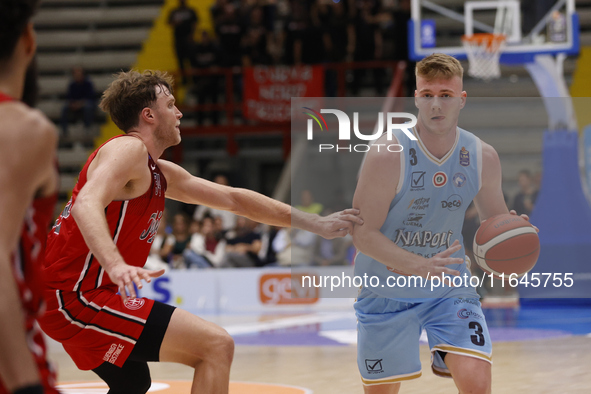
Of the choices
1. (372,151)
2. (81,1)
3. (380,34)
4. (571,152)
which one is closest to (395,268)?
(372,151)

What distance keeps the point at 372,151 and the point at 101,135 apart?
580 inches

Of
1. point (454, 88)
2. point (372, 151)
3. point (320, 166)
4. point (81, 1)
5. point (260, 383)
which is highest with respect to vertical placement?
point (81, 1)

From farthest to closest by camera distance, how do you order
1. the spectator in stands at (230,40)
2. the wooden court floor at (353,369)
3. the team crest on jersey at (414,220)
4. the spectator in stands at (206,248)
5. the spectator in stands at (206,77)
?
1. the spectator in stands at (230,40)
2. the spectator in stands at (206,77)
3. the spectator in stands at (206,248)
4. the wooden court floor at (353,369)
5. the team crest on jersey at (414,220)

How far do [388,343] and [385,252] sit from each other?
1.52 feet

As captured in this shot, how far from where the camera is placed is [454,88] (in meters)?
3.76

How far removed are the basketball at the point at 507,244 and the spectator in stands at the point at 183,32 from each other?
1336cm

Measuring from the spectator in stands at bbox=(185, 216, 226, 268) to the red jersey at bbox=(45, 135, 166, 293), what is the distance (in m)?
8.14

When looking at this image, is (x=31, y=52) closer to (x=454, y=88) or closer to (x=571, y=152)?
(x=454, y=88)

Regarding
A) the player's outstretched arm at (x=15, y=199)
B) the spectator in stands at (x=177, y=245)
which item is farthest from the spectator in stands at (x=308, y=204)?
the player's outstretched arm at (x=15, y=199)

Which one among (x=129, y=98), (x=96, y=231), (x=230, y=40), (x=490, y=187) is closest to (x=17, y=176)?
(x=96, y=231)

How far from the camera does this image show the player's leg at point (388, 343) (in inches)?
147

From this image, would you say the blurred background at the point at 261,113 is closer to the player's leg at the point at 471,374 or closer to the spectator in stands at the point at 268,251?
the spectator in stands at the point at 268,251

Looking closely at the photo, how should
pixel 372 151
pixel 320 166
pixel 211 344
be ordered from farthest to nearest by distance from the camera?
pixel 320 166
pixel 372 151
pixel 211 344

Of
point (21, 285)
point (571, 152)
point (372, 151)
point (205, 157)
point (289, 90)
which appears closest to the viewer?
point (21, 285)
